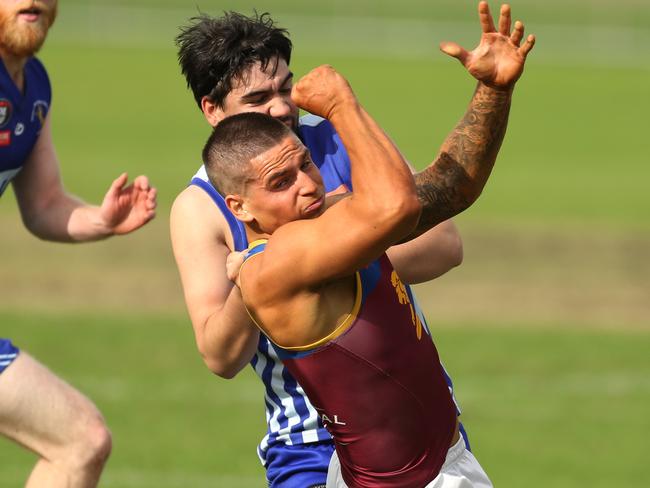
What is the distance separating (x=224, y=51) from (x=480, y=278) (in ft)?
41.6

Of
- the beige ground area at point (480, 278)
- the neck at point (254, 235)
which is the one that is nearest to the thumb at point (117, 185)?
the neck at point (254, 235)

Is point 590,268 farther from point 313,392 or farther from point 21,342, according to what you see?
point 313,392

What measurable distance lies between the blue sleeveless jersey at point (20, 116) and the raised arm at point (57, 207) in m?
0.11

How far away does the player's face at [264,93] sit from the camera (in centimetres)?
567

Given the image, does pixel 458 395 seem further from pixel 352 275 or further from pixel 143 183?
pixel 352 275

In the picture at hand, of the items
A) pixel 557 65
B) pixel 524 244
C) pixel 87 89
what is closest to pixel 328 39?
pixel 557 65

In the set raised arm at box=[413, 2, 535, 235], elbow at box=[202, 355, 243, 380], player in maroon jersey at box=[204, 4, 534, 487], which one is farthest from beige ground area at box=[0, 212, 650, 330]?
player in maroon jersey at box=[204, 4, 534, 487]

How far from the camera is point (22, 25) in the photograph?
6.88m

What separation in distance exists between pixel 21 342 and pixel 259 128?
10.3m

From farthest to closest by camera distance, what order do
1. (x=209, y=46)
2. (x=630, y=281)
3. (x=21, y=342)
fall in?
(x=630, y=281) → (x=21, y=342) → (x=209, y=46)

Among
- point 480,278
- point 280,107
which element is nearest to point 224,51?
point 280,107

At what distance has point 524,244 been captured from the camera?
802 inches

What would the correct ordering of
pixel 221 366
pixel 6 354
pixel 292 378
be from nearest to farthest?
pixel 221 366
pixel 292 378
pixel 6 354

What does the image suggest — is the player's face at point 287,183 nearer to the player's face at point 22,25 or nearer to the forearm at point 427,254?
the forearm at point 427,254
